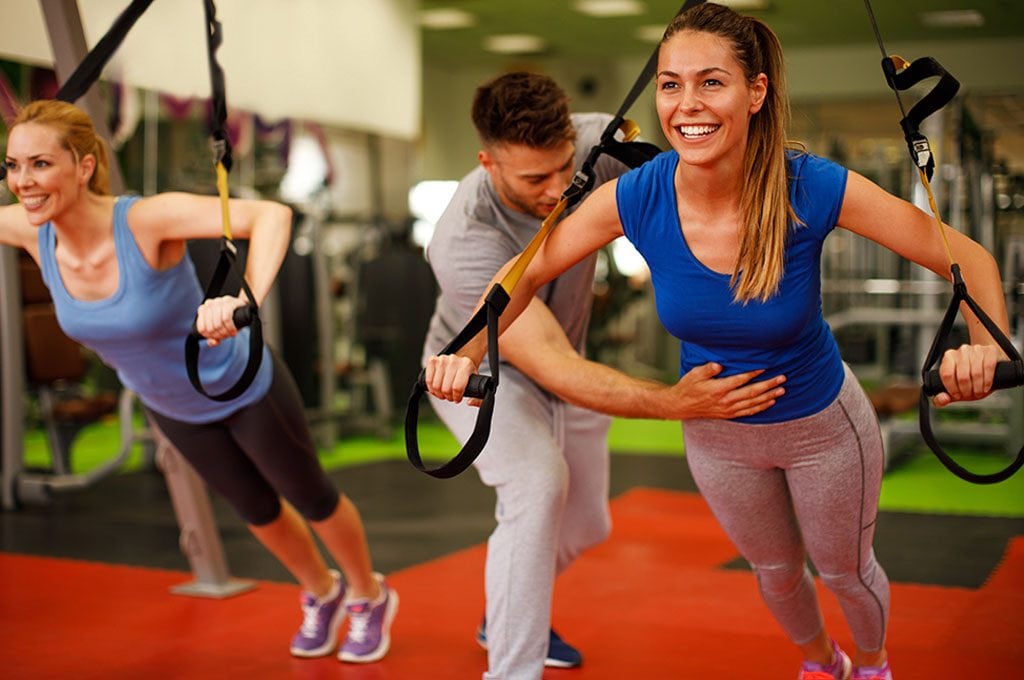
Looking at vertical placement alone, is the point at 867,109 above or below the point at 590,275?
above

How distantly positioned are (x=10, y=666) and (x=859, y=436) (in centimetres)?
221

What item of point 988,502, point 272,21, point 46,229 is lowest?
point 988,502

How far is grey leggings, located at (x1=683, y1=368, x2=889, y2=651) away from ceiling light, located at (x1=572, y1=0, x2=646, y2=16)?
9004 mm

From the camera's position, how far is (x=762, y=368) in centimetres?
197

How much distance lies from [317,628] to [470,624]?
49cm

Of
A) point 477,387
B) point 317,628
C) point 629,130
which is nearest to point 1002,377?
point 477,387

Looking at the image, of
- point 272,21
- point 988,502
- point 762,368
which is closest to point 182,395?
point 762,368

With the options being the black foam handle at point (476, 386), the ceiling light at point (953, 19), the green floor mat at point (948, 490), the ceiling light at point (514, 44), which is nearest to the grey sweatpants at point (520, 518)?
the black foam handle at point (476, 386)

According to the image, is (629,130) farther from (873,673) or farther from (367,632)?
(367,632)

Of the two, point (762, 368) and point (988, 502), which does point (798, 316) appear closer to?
point (762, 368)

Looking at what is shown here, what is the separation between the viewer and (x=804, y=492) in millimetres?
2068

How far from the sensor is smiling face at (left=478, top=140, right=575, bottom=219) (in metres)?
2.30

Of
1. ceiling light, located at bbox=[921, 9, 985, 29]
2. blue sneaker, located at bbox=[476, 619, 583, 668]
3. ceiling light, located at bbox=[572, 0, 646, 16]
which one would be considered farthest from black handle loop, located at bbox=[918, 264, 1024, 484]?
ceiling light, located at bbox=[921, 9, 985, 29]

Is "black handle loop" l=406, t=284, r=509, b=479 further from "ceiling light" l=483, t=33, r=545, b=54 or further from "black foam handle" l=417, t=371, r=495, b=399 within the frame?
"ceiling light" l=483, t=33, r=545, b=54
